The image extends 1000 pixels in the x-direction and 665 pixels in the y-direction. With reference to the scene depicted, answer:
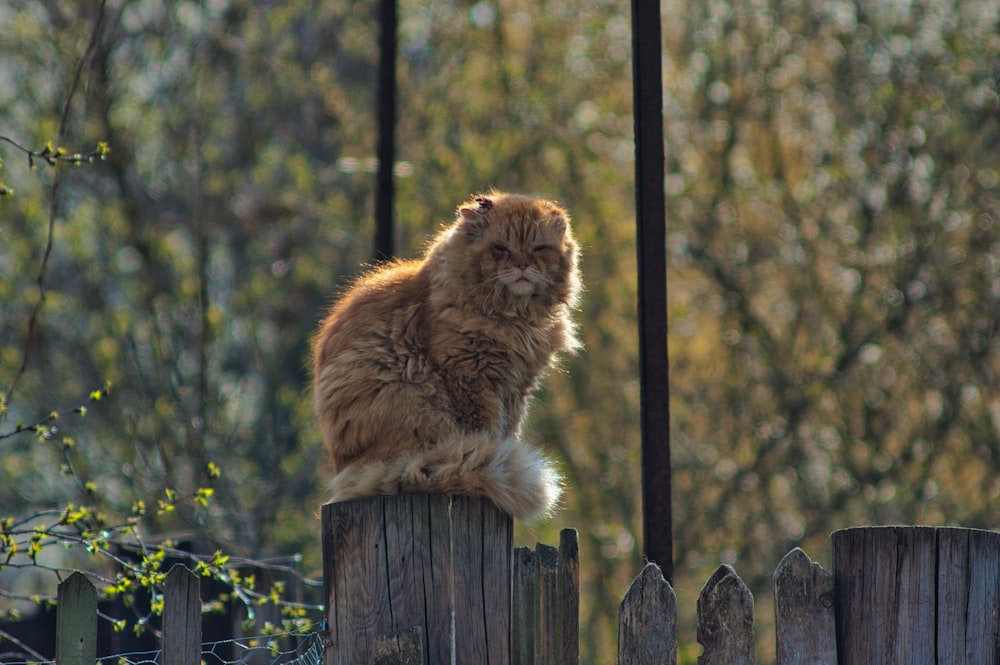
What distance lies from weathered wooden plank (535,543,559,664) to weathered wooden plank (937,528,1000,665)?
0.85 meters

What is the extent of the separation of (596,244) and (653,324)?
272 inches

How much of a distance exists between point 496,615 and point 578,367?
749 centimetres

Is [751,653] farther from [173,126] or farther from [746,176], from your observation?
[173,126]

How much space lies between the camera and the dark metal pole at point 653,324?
3.24 metres

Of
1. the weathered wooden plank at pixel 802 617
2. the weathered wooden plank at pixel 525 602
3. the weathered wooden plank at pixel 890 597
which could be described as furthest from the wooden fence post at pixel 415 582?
the weathered wooden plank at pixel 890 597

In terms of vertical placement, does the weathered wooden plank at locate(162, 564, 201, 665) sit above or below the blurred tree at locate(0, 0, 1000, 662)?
below

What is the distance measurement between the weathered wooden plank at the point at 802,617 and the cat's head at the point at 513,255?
160 cm

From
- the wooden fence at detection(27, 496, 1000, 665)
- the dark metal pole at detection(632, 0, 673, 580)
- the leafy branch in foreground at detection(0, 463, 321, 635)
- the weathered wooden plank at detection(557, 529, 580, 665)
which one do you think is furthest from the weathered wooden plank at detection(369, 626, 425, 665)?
the dark metal pole at detection(632, 0, 673, 580)

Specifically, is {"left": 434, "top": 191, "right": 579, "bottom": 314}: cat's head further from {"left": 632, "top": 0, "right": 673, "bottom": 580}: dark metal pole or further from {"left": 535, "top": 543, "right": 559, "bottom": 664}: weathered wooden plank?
{"left": 535, "top": 543, "right": 559, "bottom": 664}: weathered wooden plank

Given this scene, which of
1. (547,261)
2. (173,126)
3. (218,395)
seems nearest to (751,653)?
(547,261)

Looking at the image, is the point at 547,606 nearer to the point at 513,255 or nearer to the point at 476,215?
the point at 513,255

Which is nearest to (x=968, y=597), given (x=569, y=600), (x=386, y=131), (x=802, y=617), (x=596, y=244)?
(x=802, y=617)

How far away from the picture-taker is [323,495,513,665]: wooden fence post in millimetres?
2627

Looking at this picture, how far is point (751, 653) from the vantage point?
246 centimetres
